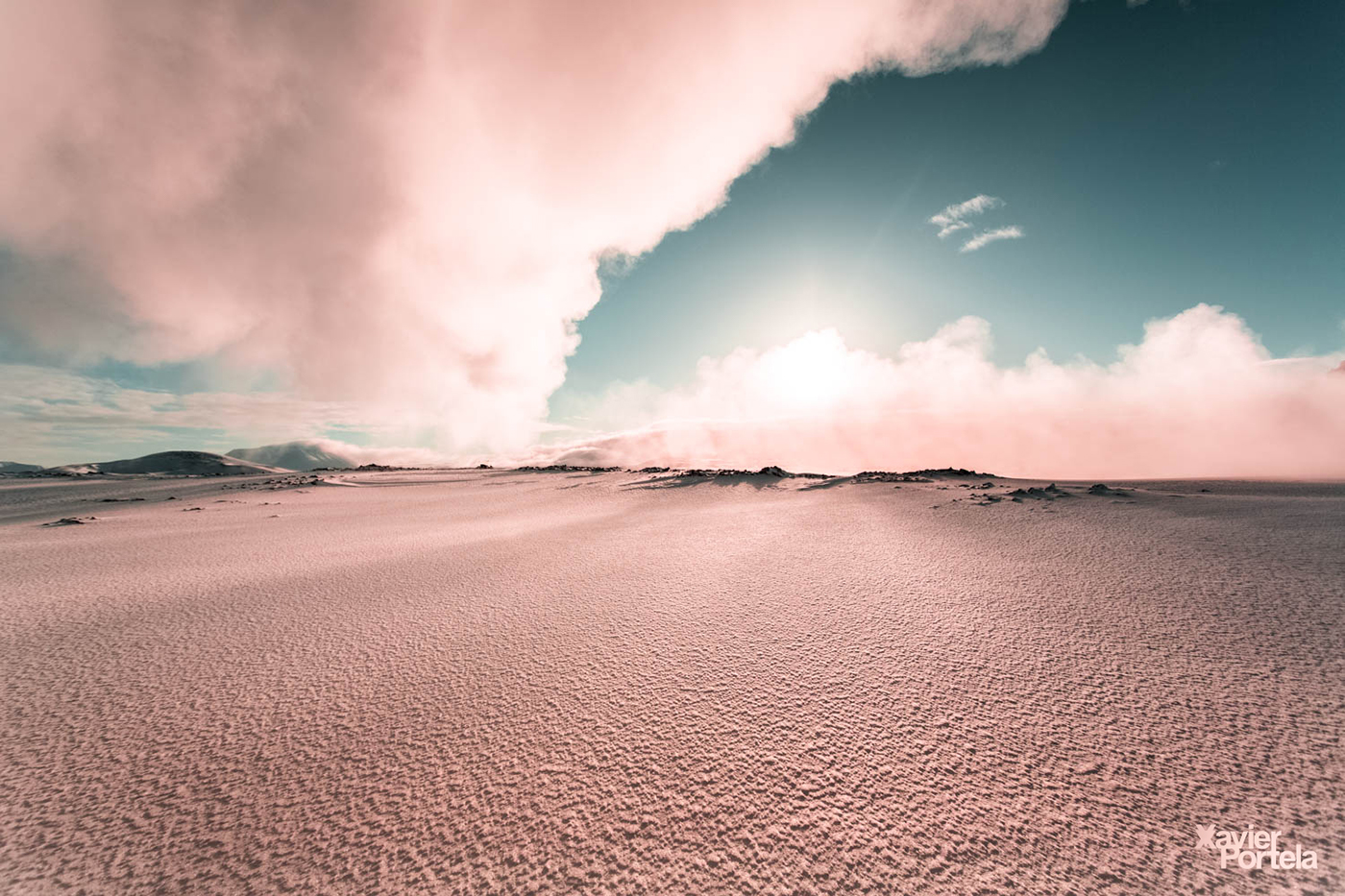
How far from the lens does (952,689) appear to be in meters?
1.98

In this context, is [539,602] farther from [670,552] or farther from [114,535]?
[114,535]

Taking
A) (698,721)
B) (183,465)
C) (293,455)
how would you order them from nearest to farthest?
(698,721), (183,465), (293,455)

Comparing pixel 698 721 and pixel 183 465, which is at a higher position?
pixel 183 465

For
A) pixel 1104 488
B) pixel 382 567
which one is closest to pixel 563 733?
pixel 382 567

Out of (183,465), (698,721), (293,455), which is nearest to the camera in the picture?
(698,721)

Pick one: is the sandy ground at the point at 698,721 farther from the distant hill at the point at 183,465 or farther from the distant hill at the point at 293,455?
the distant hill at the point at 293,455

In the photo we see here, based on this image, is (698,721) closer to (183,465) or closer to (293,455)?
(183,465)

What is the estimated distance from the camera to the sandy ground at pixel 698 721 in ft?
4.20

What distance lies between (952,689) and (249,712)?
10.5ft

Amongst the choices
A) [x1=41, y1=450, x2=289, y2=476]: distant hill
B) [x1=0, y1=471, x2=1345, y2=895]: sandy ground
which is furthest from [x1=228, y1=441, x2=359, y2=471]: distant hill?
[x1=0, y1=471, x2=1345, y2=895]: sandy ground

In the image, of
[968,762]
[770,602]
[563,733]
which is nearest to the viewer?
[968,762]

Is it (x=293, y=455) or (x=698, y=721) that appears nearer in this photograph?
(x=698, y=721)

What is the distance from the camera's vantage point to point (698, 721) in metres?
1.85

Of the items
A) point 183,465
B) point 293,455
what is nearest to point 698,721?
point 183,465
